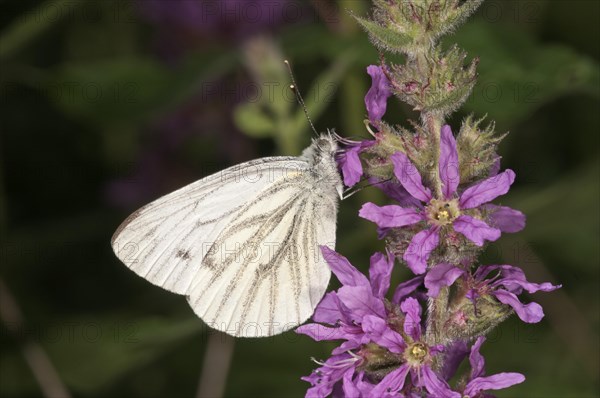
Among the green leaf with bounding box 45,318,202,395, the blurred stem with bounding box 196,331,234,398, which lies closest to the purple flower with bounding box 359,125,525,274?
the green leaf with bounding box 45,318,202,395

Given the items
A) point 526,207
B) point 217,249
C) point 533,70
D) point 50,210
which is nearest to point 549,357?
point 526,207

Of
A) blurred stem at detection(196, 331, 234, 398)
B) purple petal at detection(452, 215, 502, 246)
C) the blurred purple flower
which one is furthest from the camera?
the blurred purple flower

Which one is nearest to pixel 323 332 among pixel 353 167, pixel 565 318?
pixel 353 167

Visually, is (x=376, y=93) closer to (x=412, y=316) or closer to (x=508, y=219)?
(x=508, y=219)

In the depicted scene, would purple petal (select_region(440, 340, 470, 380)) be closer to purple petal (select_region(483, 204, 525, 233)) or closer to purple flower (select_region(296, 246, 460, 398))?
purple flower (select_region(296, 246, 460, 398))

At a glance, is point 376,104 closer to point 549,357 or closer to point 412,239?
point 412,239

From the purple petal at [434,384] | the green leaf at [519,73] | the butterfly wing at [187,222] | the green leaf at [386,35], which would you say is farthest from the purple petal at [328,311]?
the green leaf at [519,73]
